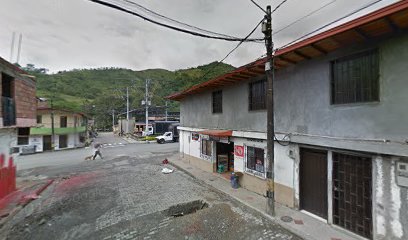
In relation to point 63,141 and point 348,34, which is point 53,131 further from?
point 348,34

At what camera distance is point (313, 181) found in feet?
23.3

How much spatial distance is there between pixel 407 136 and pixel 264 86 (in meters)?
5.01

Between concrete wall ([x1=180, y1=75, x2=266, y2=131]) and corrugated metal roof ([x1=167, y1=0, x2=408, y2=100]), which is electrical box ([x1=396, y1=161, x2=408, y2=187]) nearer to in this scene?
corrugated metal roof ([x1=167, y1=0, x2=408, y2=100])

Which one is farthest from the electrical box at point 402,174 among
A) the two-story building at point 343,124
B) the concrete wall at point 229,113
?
the concrete wall at point 229,113

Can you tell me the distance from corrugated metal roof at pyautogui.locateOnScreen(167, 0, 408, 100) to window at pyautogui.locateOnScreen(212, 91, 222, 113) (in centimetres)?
419

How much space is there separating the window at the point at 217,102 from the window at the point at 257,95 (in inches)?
105

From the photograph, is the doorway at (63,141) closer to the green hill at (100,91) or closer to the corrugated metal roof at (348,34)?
the green hill at (100,91)

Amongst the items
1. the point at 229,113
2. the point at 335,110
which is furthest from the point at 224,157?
the point at 335,110

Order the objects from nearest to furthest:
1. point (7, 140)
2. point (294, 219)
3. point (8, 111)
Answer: point (294, 219), point (8, 111), point (7, 140)

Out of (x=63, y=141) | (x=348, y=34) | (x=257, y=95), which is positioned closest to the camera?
(x=348, y=34)

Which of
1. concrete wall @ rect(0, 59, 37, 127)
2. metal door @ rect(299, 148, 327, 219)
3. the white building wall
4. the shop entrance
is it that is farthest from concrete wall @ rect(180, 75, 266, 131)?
the white building wall

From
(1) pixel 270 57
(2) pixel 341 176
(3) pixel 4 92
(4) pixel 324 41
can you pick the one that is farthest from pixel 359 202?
(3) pixel 4 92

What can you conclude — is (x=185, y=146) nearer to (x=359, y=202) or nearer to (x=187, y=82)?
(x=359, y=202)

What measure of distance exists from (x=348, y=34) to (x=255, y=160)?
20.0 feet
